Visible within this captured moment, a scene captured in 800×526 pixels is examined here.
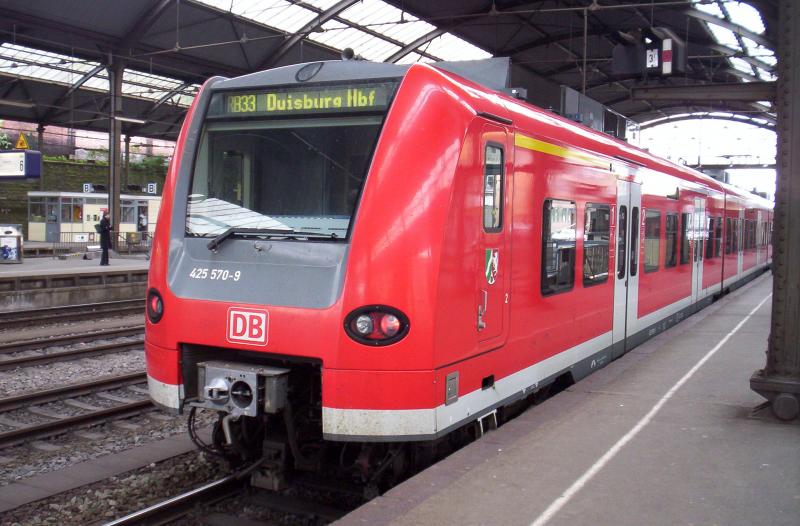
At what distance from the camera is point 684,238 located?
11.9 m

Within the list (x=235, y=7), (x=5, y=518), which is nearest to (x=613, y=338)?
(x=5, y=518)

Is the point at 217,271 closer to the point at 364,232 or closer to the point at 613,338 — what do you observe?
the point at 364,232

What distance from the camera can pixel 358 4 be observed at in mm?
24516

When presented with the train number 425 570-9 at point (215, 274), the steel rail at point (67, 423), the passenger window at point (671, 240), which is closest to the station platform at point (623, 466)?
the train number 425 570-9 at point (215, 274)

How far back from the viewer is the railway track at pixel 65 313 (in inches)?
540

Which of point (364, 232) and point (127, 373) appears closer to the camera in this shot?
point (364, 232)

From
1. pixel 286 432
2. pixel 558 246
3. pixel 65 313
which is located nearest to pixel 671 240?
pixel 558 246

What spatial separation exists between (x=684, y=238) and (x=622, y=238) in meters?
4.05

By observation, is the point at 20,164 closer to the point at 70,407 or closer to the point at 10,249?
the point at 10,249

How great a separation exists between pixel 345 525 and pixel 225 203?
7.97 feet

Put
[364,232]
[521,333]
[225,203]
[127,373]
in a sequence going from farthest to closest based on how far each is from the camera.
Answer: [127,373], [521,333], [225,203], [364,232]

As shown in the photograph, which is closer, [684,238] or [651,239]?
[651,239]

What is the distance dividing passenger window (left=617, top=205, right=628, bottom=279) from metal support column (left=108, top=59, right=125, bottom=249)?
20052mm

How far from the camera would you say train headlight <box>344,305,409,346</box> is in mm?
4379
